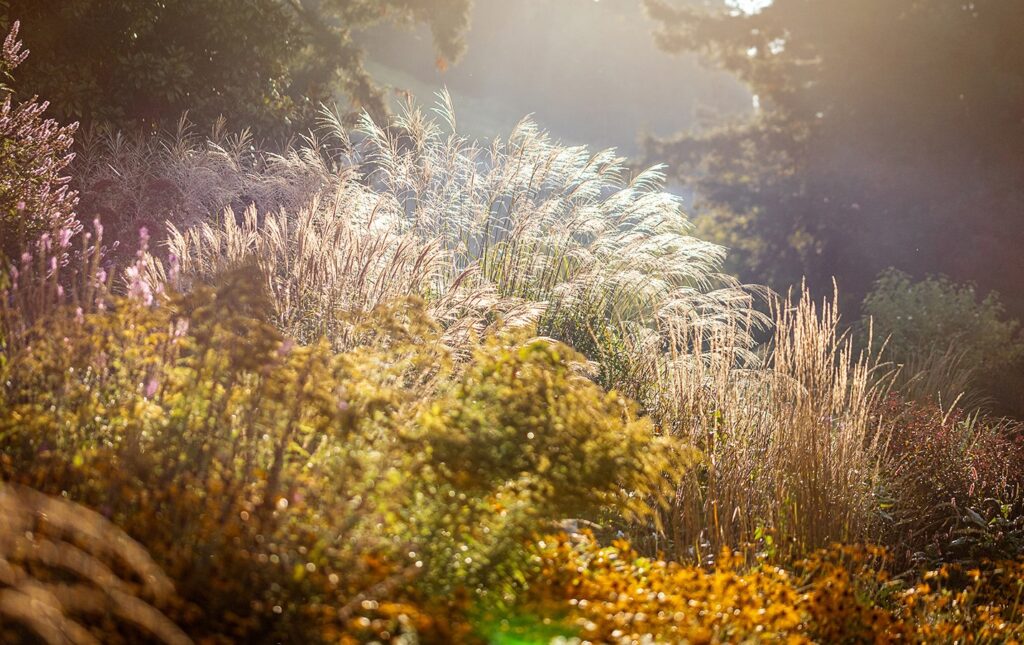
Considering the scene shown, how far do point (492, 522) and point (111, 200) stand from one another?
5.66m

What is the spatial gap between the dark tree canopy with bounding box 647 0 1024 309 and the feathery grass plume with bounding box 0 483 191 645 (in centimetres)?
1419

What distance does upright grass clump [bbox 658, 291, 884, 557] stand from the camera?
4117 mm

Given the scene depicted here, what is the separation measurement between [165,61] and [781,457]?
728cm

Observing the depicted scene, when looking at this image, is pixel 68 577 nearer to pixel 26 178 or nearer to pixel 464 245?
pixel 26 178

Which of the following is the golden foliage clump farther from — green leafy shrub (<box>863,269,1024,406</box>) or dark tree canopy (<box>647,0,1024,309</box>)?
dark tree canopy (<box>647,0,1024,309</box>)

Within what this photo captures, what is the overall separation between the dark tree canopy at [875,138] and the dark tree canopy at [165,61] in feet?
28.8

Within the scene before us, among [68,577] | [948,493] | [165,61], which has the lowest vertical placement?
[68,577]

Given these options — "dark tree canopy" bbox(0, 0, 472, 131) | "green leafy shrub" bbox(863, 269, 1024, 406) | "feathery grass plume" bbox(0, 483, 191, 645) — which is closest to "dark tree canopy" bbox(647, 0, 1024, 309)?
"green leafy shrub" bbox(863, 269, 1024, 406)

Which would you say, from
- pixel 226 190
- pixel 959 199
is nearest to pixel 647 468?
pixel 226 190

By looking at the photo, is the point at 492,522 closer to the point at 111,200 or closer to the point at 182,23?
the point at 111,200

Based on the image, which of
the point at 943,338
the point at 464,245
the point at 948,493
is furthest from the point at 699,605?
the point at 943,338

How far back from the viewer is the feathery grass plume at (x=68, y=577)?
1.79 m

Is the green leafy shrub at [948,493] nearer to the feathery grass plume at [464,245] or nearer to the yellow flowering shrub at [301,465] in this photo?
the feathery grass plume at [464,245]

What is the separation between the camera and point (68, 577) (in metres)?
2.34
